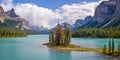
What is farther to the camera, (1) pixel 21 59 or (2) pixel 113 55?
(2) pixel 113 55

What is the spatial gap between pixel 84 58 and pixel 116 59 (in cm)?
1198

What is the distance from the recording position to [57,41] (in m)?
160

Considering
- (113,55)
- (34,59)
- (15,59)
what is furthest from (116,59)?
(15,59)

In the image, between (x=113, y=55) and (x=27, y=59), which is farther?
(x=113, y=55)

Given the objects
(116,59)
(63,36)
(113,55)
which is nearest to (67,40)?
(63,36)

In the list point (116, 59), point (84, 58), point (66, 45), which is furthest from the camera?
point (66, 45)

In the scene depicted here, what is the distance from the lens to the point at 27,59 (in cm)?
9544

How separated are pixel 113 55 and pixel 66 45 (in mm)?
51296

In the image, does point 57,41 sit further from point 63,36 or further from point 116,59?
point 116,59

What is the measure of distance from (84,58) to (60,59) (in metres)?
8.69

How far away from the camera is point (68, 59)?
318 ft

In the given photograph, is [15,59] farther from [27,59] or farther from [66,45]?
[66,45]

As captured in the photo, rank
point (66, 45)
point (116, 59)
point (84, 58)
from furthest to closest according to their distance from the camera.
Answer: point (66, 45) < point (84, 58) < point (116, 59)

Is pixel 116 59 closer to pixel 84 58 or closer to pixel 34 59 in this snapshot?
pixel 84 58
